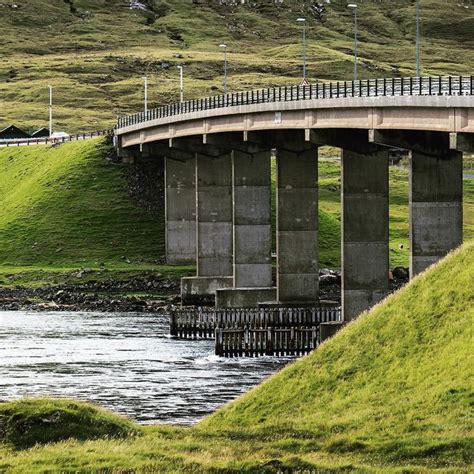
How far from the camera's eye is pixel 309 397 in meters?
56.4

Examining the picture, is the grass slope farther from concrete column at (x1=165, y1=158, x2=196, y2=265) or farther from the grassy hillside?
concrete column at (x1=165, y1=158, x2=196, y2=265)

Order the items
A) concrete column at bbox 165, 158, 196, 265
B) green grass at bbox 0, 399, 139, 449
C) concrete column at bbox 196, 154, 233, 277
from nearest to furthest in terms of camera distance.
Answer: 1. green grass at bbox 0, 399, 139, 449
2. concrete column at bbox 196, 154, 233, 277
3. concrete column at bbox 165, 158, 196, 265

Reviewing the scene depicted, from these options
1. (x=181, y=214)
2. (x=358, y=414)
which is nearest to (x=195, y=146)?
(x=181, y=214)

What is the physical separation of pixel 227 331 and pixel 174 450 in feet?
159

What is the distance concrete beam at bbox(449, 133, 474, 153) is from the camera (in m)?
74.1

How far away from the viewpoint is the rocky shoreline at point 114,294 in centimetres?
12150

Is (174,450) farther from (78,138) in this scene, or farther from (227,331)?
(78,138)

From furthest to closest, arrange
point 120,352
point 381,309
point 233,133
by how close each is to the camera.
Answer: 1. point 233,133
2. point 120,352
3. point 381,309

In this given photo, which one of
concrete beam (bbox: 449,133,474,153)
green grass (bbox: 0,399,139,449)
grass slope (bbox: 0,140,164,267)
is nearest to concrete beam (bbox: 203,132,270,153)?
grass slope (bbox: 0,140,164,267)

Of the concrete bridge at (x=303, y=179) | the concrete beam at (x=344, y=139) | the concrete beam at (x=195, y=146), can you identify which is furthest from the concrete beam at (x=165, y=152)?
the concrete beam at (x=344, y=139)

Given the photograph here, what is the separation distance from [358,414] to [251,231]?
66149mm

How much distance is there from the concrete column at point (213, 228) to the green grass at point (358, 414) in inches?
2524

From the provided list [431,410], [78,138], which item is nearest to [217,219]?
[78,138]

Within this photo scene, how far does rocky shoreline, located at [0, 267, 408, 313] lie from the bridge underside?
3.95m
